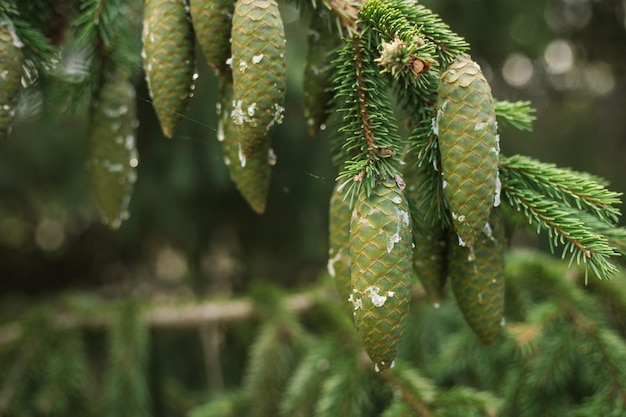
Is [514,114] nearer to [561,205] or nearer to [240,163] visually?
[561,205]

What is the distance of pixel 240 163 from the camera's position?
2.93 feet

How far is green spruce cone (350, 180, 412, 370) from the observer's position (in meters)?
0.69

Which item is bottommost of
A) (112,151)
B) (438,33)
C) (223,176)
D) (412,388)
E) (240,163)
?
(223,176)

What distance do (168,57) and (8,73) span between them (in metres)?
0.24

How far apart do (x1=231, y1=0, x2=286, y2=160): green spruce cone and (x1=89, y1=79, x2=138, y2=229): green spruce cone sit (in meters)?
0.42

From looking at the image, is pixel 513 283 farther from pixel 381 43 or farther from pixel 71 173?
pixel 71 173

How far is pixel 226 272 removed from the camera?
148 inches

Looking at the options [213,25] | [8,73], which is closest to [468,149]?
[213,25]

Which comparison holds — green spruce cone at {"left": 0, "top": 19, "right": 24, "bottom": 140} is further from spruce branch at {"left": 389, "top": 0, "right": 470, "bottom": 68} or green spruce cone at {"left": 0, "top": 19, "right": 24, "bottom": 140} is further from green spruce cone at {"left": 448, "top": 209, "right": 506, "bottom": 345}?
green spruce cone at {"left": 448, "top": 209, "right": 506, "bottom": 345}

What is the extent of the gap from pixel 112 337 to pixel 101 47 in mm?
968

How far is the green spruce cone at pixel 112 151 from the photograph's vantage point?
1.10m

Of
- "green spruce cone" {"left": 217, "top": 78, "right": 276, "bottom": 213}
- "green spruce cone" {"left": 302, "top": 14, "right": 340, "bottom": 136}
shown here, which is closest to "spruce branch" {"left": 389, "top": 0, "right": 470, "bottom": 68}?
"green spruce cone" {"left": 302, "top": 14, "right": 340, "bottom": 136}

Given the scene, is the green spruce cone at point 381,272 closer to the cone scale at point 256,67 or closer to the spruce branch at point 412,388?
the cone scale at point 256,67

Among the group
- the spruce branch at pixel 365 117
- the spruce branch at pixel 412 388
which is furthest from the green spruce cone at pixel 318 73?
the spruce branch at pixel 412 388
